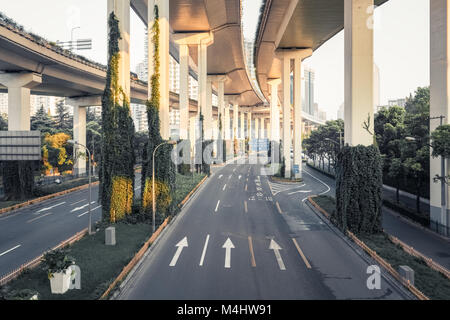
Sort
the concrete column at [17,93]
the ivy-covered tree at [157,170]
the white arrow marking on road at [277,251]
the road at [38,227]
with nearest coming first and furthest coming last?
the white arrow marking on road at [277,251]
the road at [38,227]
the ivy-covered tree at [157,170]
the concrete column at [17,93]

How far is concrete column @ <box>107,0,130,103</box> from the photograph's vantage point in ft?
75.4

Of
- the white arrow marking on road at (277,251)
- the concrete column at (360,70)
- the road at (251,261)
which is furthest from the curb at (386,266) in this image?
the concrete column at (360,70)

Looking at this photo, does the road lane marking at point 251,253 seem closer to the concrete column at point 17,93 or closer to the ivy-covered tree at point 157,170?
the ivy-covered tree at point 157,170

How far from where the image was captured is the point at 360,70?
66.3 feet

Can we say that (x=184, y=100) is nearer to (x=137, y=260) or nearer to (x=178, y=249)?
(x=178, y=249)

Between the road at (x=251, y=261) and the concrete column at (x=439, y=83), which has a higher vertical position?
the concrete column at (x=439, y=83)

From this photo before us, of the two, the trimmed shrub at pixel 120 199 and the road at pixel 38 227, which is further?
the trimmed shrub at pixel 120 199

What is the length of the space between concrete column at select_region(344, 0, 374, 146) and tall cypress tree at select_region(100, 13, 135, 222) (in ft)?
58.4

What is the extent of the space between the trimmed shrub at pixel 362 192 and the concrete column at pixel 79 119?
43.2 metres

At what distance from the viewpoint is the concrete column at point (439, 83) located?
19.6 meters

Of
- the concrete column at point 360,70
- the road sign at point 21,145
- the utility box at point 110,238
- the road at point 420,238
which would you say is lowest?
the road at point 420,238

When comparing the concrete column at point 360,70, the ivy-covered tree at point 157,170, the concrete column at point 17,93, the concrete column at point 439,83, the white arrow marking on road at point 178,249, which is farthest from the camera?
the concrete column at point 17,93

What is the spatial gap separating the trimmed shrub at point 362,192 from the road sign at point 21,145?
27465 mm

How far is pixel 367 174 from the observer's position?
63.2 feet
